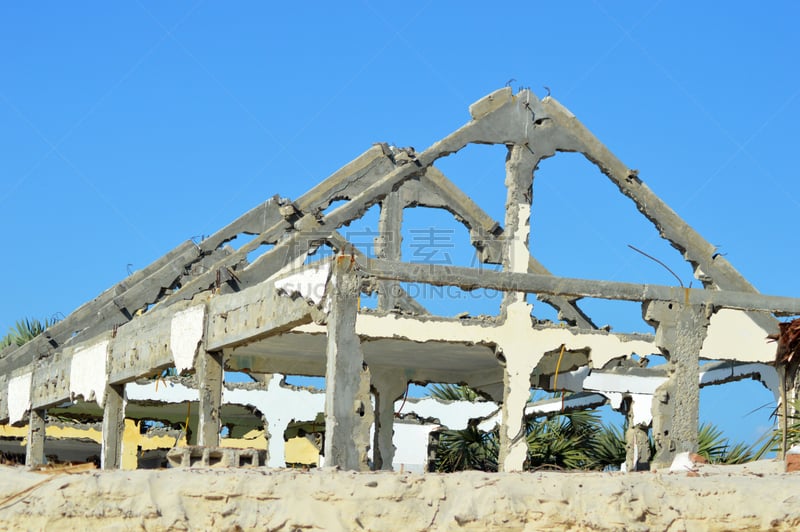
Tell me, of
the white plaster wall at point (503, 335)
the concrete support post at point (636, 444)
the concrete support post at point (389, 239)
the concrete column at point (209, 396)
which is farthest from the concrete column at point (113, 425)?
the concrete support post at point (636, 444)

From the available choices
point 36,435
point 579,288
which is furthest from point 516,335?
point 36,435

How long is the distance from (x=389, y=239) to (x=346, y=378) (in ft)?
33.3

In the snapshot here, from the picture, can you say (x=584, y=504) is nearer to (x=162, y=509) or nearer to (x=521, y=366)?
(x=162, y=509)

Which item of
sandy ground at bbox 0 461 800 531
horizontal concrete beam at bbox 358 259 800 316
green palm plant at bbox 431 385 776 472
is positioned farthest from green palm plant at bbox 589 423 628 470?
sandy ground at bbox 0 461 800 531

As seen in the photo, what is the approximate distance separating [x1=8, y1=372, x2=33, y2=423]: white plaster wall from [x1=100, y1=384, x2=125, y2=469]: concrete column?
5.68 m

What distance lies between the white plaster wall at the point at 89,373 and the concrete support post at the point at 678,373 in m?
11.3

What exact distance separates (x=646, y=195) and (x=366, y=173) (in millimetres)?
6509

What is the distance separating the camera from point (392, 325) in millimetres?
22125

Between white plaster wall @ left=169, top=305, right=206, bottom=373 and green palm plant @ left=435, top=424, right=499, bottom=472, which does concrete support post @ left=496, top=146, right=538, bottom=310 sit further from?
green palm plant @ left=435, top=424, right=499, bottom=472

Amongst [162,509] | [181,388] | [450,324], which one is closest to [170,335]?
[450,324]

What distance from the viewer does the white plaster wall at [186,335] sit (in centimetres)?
2088

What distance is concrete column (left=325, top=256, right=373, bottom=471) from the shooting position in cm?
1739

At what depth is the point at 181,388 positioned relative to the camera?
30812 millimetres

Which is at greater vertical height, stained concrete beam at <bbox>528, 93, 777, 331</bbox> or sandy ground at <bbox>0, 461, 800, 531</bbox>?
stained concrete beam at <bbox>528, 93, 777, 331</bbox>
